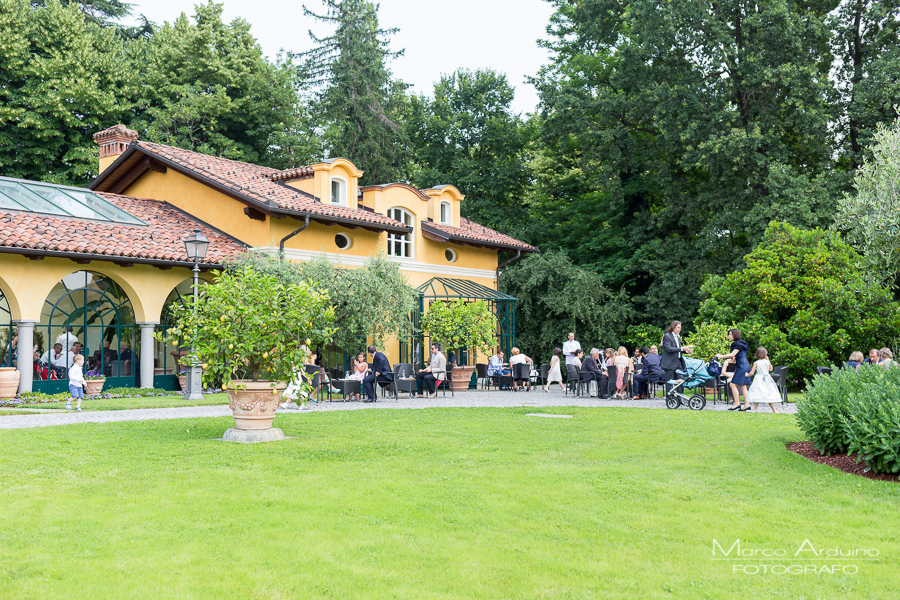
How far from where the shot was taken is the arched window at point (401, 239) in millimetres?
24938

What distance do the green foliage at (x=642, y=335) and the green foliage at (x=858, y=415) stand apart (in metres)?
18.8

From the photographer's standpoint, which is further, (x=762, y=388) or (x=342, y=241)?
(x=342, y=241)

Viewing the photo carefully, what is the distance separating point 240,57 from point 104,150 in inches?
400

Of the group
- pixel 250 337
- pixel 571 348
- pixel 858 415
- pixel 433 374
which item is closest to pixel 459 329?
pixel 433 374

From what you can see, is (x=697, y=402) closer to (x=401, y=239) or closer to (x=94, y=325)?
(x=401, y=239)

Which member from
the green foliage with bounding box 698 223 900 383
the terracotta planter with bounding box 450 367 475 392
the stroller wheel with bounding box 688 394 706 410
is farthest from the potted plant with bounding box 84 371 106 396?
the green foliage with bounding box 698 223 900 383

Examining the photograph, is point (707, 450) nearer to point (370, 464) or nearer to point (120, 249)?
point (370, 464)

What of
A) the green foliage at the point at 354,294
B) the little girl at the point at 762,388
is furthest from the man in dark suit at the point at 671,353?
the green foliage at the point at 354,294

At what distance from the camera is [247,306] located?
9.96 metres

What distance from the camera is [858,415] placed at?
783cm

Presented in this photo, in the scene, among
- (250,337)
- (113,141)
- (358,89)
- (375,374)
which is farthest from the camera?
(358,89)

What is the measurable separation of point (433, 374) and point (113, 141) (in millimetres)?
14295

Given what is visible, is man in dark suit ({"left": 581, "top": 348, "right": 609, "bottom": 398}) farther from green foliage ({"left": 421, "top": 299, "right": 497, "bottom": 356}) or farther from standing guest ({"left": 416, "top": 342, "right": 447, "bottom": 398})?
green foliage ({"left": 421, "top": 299, "right": 497, "bottom": 356})

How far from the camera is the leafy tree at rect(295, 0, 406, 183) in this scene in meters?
38.6
